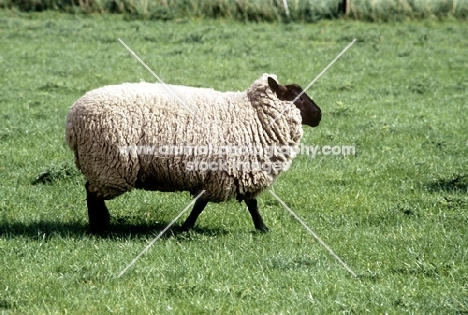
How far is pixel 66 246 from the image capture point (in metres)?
6.59

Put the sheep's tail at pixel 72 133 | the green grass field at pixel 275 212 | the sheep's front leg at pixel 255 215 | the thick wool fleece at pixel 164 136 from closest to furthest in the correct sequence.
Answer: the green grass field at pixel 275 212 < the thick wool fleece at pixel 164 136 < the sheep's tail at pixel 72 133 < the sheep's front leg at pixel 255 215

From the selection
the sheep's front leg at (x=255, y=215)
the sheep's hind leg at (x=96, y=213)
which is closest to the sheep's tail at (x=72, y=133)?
the sheep's hind leg at (x=96, y=213)

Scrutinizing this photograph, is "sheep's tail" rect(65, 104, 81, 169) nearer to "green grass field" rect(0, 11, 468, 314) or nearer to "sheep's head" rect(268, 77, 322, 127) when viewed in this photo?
"green grass field" rect(0, 11, 468, 314)

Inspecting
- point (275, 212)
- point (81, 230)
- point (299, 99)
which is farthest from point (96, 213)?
point (299, 99)

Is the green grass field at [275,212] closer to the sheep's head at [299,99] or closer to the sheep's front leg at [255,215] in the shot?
the sheep's front leg at [255,215]

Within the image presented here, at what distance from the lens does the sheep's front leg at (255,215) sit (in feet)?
23.9

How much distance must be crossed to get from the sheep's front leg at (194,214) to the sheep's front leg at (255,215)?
428mm

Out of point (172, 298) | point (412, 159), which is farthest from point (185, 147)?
point (412, 159)

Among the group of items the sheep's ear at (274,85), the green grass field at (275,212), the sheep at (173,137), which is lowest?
the green grass field at (275,212)

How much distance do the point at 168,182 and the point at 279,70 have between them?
29.2 ft

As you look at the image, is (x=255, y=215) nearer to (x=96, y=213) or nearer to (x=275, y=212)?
(x=275, y=212)

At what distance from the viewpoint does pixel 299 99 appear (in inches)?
293

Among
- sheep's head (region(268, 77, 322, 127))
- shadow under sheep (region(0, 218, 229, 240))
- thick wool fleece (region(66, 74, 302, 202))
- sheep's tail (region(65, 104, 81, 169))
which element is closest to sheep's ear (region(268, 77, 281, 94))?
sheep's head (region(268, 77, 322, 127))

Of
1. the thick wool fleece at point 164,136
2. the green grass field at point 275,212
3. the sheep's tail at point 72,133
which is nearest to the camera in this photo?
the green grass field at point 275,212
